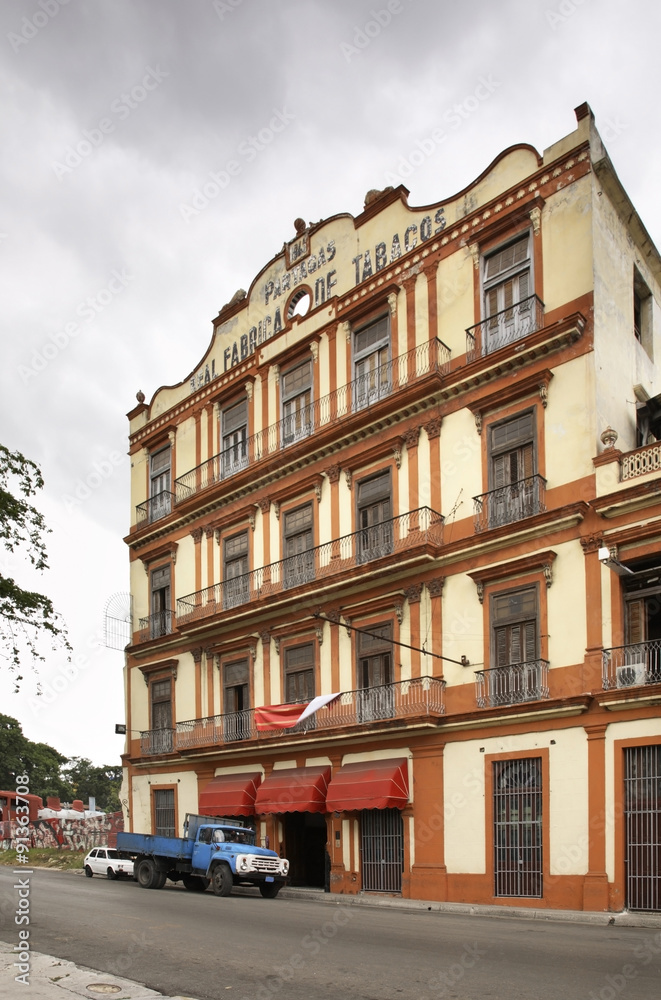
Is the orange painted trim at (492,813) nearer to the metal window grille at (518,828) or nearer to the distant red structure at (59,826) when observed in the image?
the metal window grille at (518,828)

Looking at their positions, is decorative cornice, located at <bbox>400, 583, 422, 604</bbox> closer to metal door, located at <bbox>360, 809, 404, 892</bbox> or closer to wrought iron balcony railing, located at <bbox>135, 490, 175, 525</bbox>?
metal door, located at <bbox>360, 809, 404, 892</bbox>

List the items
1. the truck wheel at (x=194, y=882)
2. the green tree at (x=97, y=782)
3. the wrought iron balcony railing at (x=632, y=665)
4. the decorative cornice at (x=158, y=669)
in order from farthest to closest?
the green tree at (x=97, y=782) < the decorative cornice at (x=158, y=669) < the truck wheel at (x=194, y=882) < the wrought iron balcony railing at (x=632, y=665)

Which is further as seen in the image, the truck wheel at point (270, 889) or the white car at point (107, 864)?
the white car at point (107, 864)

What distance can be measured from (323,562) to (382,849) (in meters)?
7.54

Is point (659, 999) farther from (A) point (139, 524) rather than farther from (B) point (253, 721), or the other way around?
(A) point (139, 524)

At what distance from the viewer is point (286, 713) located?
26328 mm


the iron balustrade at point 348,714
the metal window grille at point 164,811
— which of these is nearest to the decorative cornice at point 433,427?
the iron balustrade at point 348,714

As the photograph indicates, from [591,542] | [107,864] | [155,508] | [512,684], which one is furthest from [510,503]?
[107,864]

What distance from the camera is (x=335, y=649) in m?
26.1

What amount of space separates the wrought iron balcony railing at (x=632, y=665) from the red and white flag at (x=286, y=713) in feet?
25.7

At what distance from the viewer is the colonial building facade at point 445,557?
19781mm

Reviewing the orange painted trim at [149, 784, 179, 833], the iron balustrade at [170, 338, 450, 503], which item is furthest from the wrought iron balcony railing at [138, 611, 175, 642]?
the orange painted trim at [149, 784, 179, 833]

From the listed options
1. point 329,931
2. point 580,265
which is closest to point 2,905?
point 329,931

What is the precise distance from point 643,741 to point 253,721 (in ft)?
40.4
